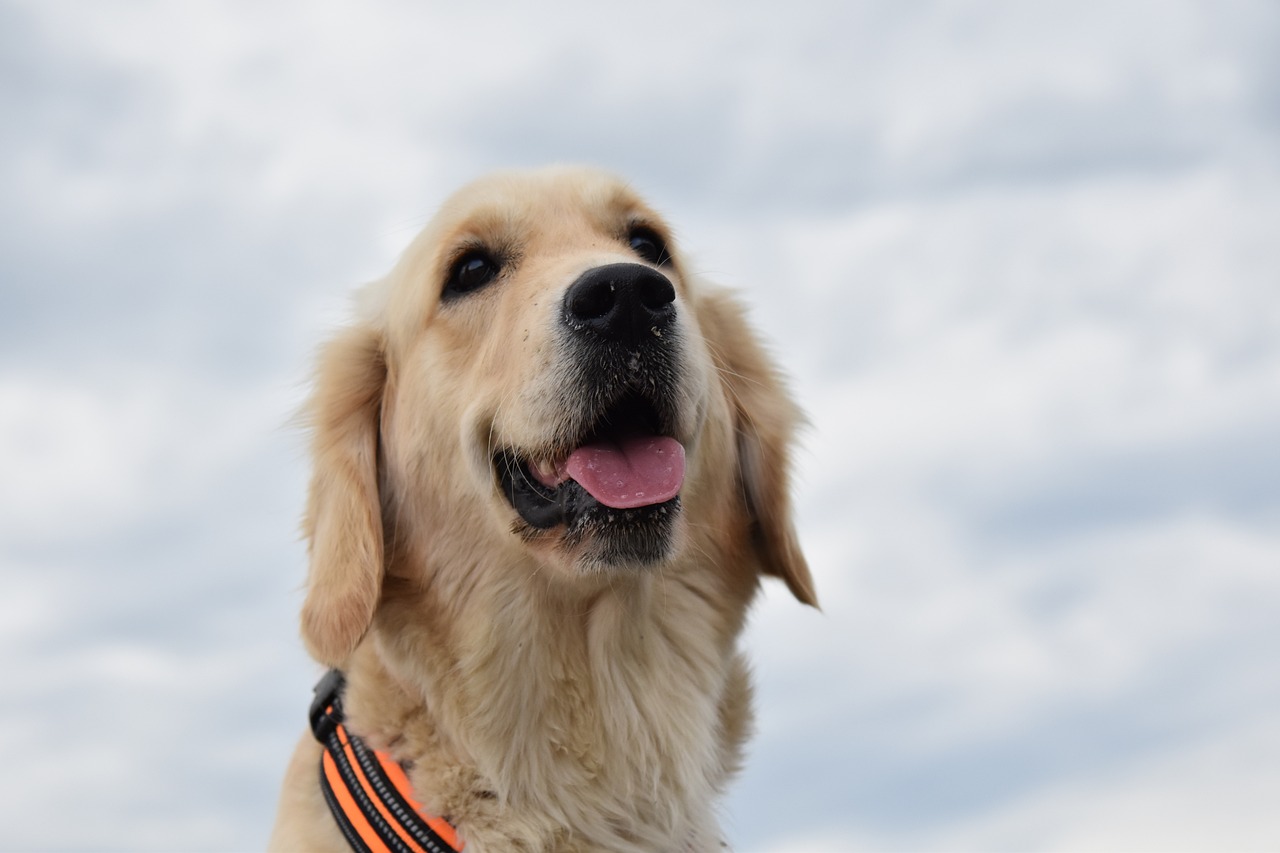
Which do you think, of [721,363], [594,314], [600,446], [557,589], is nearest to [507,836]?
[557,589]

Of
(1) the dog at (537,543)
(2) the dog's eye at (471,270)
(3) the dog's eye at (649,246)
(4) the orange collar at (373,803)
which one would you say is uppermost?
(3) the dog's eye at (649,246)

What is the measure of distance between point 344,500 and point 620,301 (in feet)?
4.15

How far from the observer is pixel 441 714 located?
4.07 meters

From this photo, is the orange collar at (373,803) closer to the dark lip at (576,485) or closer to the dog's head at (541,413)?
the dog's head at (541,413)

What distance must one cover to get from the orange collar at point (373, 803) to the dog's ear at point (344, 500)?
0.99ft

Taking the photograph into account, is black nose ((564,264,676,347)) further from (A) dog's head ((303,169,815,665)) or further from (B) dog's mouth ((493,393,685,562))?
(B) dog's mouth ((493,393,685,562))

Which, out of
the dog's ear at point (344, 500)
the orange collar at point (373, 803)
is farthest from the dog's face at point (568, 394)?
the orange collar at point (373, 803)

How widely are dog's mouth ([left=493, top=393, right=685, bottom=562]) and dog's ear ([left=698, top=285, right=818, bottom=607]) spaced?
0.95 meters

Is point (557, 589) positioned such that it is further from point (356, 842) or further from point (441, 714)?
point (356, 842)

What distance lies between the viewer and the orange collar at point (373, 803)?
Answer: 3947 millimetres

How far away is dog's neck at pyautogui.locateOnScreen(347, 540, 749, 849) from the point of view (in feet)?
13.2

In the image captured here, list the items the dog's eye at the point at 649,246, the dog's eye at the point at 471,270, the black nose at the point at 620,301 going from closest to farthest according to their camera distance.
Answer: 1. the black nose at the point at 620,301
2. the dog's eye at the point at 471,270
3. the dog's eye at the point at 649,246

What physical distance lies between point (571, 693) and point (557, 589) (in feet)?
1.11

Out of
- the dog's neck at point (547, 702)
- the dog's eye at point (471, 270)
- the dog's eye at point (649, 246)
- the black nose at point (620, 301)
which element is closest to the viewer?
the black nose at point (620, 301)
